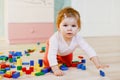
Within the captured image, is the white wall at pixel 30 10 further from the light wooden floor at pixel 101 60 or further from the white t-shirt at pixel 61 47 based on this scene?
the white t-shirt at pixel 61 47

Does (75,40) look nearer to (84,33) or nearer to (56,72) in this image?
(56,72)

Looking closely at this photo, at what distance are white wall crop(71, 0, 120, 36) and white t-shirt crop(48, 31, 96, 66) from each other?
1879 mm

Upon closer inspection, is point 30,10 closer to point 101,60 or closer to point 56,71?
point 101,60

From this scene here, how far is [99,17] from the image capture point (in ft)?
11.1

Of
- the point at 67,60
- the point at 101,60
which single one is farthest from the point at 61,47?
the point at 101,60

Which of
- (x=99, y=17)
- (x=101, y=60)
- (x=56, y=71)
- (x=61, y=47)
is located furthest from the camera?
(x=99, y=17)

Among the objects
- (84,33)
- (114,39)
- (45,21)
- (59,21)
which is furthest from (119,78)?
(84,33)

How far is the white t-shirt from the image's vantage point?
134 centimetres

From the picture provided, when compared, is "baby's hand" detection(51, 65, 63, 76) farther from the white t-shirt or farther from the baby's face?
the baby's face

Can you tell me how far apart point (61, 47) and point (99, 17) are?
209 cm

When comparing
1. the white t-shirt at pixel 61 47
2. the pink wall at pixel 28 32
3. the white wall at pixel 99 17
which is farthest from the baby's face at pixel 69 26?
the white wall at pixel 99 17

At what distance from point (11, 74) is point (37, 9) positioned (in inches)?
64.5

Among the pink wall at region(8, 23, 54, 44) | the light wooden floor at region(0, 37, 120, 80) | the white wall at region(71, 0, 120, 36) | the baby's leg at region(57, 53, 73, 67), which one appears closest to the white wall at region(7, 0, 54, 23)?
the pink wall at region(8, 23, 54, 44)

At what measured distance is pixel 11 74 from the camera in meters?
1.22
